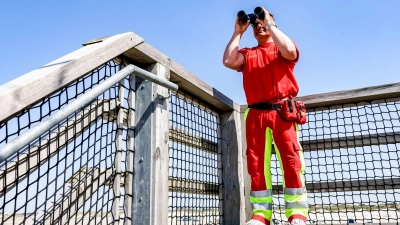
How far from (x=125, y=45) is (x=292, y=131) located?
1.18m

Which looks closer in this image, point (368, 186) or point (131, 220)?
point (131, 220)

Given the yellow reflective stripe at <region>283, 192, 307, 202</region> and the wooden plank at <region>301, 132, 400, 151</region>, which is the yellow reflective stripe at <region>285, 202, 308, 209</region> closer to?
the yellow reflective stripe at <region>283, 192, 307, 202</region>

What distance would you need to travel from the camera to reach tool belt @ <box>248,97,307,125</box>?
2.33 meters

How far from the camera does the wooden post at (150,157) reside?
Answer: 1.79 meters

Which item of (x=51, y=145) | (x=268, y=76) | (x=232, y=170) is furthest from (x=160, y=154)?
(x=232, y=170)

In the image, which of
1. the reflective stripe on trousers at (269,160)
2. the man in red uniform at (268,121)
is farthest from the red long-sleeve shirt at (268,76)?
the reflective stripe on trousers at (269,160)

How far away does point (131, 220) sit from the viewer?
178cm

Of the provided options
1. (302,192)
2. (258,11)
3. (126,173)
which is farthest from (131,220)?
(258,11)

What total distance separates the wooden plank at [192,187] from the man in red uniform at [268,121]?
1.22ft

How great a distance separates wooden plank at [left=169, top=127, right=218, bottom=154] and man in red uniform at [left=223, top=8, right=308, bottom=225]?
359 mm

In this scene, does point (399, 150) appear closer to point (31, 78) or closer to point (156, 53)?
point (156, 53)

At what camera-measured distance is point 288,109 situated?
2.35 meters

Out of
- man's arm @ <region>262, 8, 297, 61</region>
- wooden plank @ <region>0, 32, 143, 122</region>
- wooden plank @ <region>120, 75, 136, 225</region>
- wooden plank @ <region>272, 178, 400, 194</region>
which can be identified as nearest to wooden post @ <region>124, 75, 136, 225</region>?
wooden plank @ <region>120, 75, 136, 225</region>

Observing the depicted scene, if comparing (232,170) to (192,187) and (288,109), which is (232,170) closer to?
(192,187)
